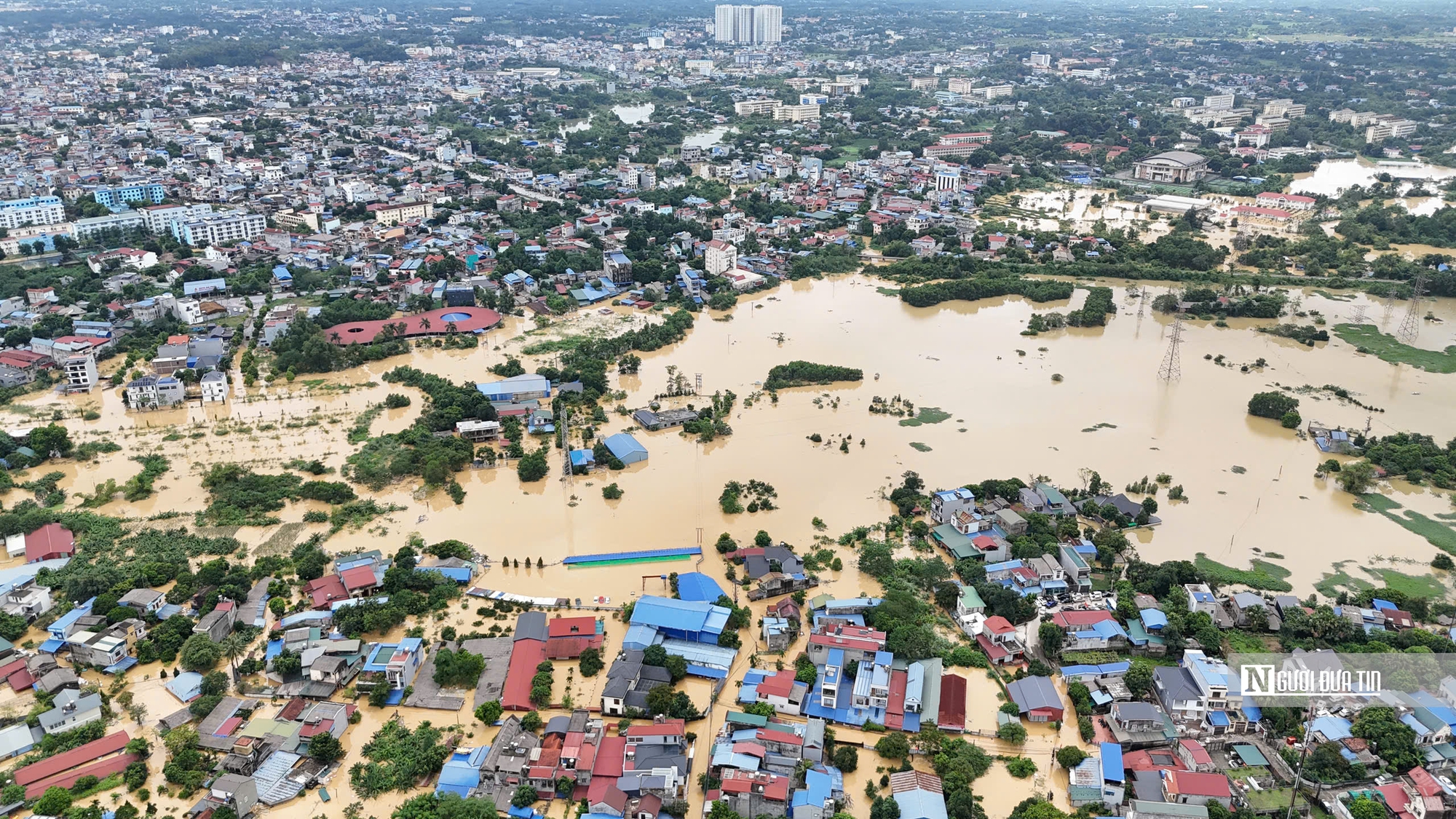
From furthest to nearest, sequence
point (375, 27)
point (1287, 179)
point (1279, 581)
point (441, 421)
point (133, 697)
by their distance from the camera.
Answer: point (375, 27) → point (1287, 179) → point (441, 421) → point (1279, 581) → point (133, 697)

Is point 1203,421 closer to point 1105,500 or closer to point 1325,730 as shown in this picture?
point 1105,500

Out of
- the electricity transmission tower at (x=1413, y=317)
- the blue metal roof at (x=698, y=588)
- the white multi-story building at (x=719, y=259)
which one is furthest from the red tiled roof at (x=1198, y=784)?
the white multi-story building at (x=719, y=259)

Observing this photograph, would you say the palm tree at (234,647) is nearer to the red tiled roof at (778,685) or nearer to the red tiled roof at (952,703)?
the red tiled roof at (778,685)

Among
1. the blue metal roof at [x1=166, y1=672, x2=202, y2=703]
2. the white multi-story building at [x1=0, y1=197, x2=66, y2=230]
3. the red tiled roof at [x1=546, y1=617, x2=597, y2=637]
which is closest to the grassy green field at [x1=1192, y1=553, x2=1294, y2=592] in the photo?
the red tiled roof at [x1=546, y1=617, x2=597, y2=637]

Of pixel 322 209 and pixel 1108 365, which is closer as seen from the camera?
pixel 1108 365

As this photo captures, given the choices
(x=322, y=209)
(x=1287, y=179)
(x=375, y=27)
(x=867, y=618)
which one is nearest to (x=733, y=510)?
(x=867, y=618)

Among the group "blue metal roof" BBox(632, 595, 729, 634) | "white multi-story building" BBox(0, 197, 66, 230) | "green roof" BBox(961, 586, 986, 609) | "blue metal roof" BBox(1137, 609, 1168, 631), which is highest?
"white multi-story building" BBox(0, 197, 66, 230)

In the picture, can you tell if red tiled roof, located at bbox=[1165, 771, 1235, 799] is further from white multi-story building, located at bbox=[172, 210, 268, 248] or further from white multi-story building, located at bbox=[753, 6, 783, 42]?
white multi-story building, located at bbox=[753, 6, 783, 42]

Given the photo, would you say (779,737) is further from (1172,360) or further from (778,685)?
(1172,360)
